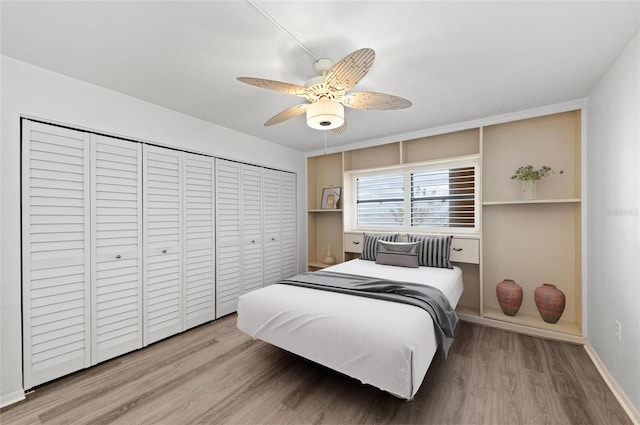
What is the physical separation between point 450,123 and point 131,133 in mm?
3570

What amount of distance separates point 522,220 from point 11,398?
490cm

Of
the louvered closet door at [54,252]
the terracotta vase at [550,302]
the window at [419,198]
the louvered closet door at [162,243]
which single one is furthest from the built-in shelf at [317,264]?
the louvered closet door at [54,252]

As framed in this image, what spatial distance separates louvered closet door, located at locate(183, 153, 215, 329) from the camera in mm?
3074

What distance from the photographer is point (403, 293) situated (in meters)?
2.16

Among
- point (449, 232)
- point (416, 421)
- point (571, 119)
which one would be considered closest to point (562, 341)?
point (449, 232)

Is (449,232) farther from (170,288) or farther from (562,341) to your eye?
(170,288)

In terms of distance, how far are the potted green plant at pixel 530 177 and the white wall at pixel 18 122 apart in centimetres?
389

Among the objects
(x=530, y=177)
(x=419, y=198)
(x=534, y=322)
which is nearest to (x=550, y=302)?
(x=534, y=322)

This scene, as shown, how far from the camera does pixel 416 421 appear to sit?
170 cm

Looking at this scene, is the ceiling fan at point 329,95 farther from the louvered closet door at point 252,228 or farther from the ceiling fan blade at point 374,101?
the louvered closet door at point 252,228

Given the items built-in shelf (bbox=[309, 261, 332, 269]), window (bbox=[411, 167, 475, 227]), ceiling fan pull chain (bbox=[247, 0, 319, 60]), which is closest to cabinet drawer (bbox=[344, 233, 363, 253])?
built-in shelf (bbox=[309, 261, 332, 269])

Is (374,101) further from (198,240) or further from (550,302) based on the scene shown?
(550,302)

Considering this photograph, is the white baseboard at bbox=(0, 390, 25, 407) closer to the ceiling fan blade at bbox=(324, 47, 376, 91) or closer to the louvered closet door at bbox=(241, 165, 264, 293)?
the louvered closet door at bbox=(241, 165, 264, 293)

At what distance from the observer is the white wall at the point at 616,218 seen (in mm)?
1750
